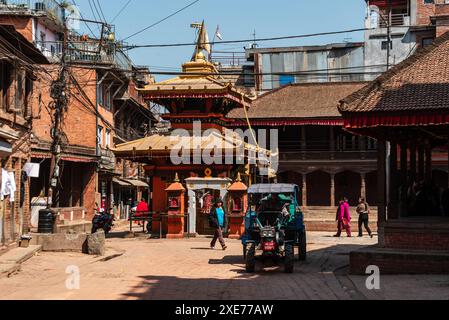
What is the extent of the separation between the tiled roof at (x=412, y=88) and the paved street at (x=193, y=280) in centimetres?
394

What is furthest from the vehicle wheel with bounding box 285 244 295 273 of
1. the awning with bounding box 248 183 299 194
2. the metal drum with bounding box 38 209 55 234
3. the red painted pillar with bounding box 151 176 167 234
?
the red painted pillar with bounding box 151 176 167 234

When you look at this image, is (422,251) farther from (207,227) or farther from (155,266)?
(207,227)

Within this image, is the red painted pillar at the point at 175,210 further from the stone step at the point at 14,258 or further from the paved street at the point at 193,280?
the stone step at the point at 14,258

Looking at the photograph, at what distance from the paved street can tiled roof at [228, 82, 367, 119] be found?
2639cm

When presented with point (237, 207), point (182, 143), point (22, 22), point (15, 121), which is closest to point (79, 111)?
point (22, 22)

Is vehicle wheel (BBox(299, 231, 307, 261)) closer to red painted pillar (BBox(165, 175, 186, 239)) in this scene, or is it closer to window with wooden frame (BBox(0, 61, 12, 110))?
window with wooden frame (BBox(0, 61, 12, 110))

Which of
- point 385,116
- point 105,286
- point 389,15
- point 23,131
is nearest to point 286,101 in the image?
point 389,15

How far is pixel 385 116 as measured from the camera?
1611 centimetres

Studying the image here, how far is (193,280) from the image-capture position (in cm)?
1522

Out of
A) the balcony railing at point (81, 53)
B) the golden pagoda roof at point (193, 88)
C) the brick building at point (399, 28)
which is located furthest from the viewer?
the brick building at point (399, 28)

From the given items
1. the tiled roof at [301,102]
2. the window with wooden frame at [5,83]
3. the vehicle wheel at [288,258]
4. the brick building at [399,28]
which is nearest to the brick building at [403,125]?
the vehicle wheel at [288,258]

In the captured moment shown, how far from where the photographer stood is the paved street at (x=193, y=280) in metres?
12.6

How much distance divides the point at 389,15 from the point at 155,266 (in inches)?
1930

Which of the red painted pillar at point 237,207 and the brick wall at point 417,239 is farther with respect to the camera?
the red painted pillar at point 237,207
